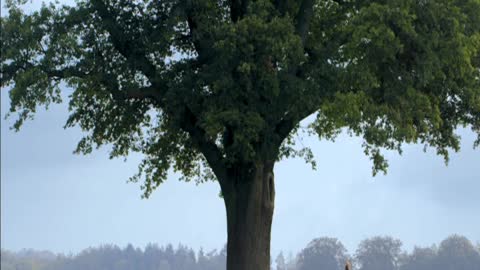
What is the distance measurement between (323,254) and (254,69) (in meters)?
170

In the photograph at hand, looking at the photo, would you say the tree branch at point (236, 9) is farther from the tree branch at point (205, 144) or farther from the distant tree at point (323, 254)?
the distant tree at point (323, 254)

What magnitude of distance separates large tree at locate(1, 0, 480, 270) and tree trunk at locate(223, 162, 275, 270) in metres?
0.04

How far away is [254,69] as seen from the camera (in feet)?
79.9

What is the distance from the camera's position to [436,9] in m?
25.2

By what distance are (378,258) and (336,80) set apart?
162 meters

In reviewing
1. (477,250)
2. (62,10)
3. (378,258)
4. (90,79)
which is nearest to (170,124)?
→ (90,79)

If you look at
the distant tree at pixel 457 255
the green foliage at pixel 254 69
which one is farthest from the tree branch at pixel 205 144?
the distant tree at pixel 457 255

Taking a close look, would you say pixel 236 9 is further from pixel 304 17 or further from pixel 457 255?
pixel 457 255

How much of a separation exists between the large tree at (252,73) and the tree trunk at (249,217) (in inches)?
1.5

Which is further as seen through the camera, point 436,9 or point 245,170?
point 245,170

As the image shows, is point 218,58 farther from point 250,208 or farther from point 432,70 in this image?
point 432,70

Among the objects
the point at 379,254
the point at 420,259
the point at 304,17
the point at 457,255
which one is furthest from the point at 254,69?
the point at 379,254

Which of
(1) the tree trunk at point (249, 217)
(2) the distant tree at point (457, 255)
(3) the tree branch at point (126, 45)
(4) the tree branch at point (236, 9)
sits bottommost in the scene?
(1) the tree trunk at point (249, 217)

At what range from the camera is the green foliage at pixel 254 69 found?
965 inches
